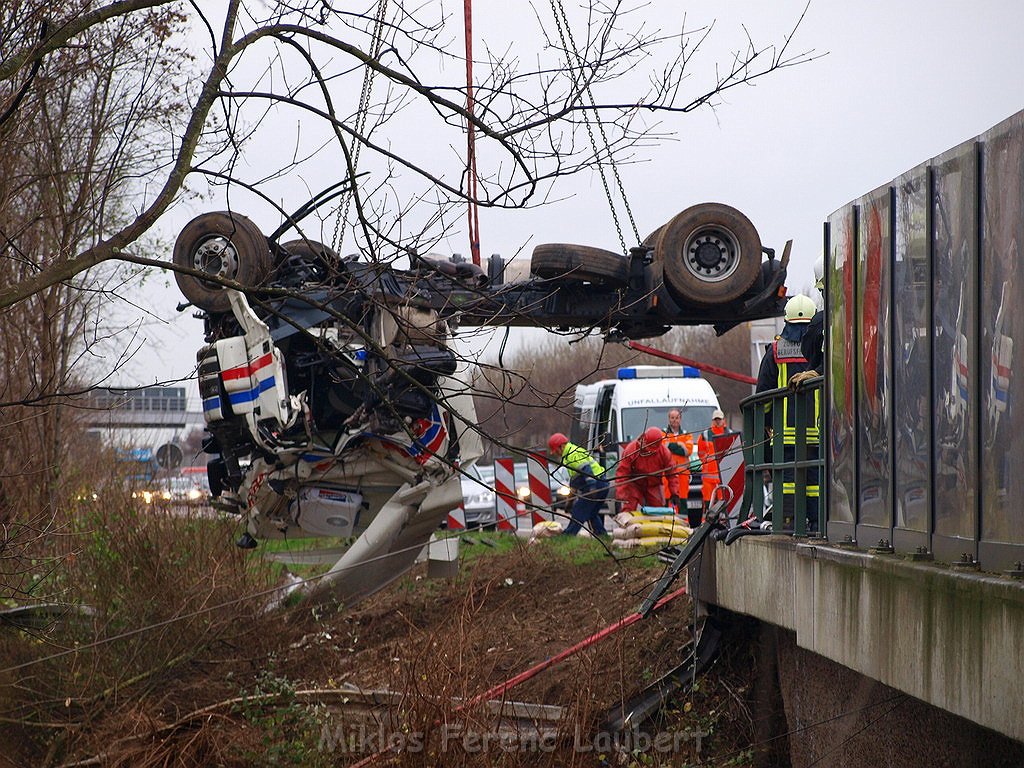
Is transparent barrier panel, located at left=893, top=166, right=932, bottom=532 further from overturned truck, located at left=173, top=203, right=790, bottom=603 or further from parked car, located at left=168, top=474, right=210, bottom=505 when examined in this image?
parked car, located at left=168, top=474, right=210, bottom=505

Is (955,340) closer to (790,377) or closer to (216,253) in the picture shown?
(790,377)

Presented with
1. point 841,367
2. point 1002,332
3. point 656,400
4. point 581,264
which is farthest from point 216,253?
point 656,400

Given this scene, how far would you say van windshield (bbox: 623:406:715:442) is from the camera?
21016 millimetres

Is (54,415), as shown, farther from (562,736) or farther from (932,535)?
(932,535)

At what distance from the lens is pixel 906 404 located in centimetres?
522

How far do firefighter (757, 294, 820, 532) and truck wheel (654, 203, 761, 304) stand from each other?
2.99ft

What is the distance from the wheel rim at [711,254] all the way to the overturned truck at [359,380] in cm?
1

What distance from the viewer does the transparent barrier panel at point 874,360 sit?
18.0 feet

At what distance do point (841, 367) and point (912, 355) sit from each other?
1.19m

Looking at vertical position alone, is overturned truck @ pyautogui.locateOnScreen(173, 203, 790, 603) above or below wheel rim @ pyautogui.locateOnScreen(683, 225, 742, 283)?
below

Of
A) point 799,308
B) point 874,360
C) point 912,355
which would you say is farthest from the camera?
point 799,308

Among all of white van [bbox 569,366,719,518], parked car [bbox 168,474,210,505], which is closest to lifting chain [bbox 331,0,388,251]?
parked car [bbox 168,474,210,505]

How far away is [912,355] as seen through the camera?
5.13 meters

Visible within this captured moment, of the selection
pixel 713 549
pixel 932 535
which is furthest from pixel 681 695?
pixel 932 535
